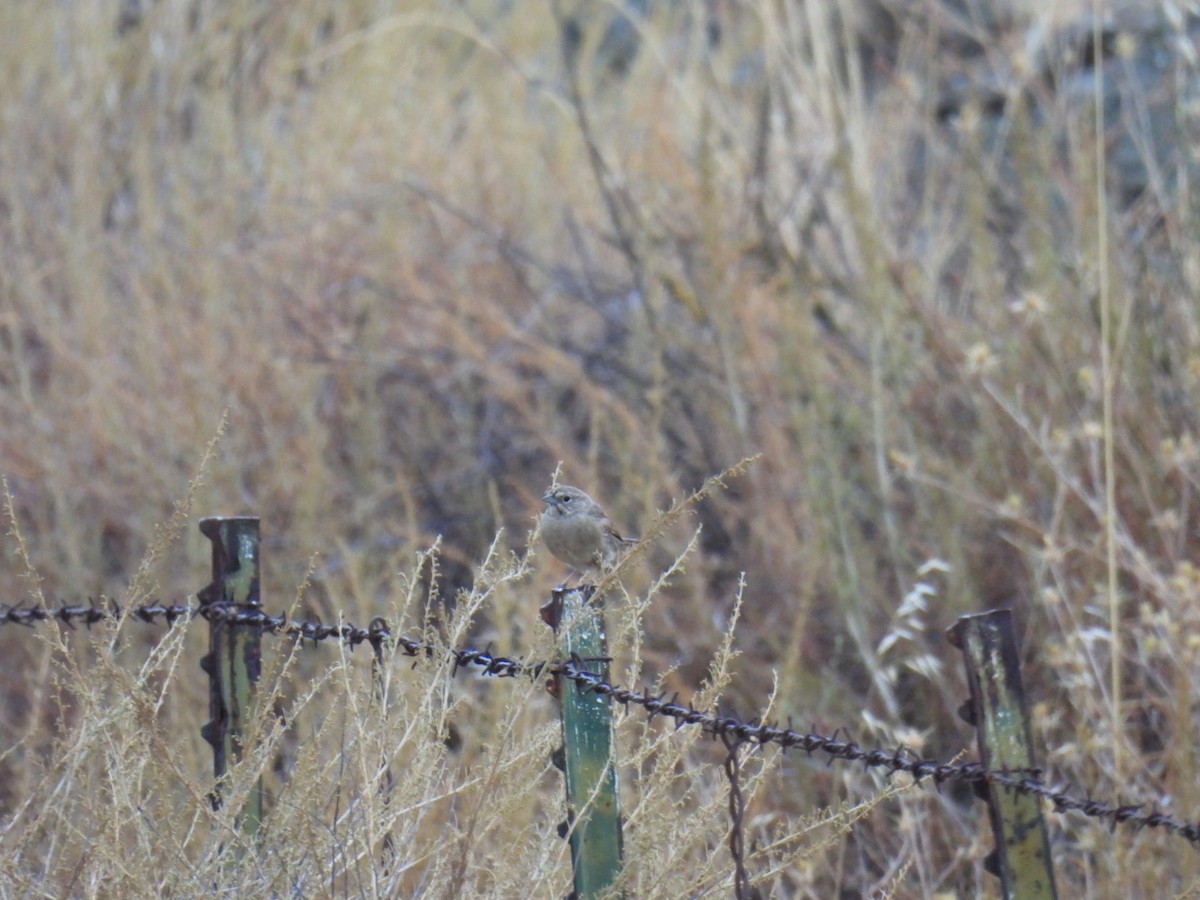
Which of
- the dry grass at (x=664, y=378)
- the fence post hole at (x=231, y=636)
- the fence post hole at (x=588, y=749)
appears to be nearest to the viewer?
the fence post hole at (x=588, y=749)

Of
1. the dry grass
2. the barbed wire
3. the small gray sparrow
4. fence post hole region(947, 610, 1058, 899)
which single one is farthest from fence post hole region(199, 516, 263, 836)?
fence post hole region(947, 610, 1058, 899)

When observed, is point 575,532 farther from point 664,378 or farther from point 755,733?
point 664,378

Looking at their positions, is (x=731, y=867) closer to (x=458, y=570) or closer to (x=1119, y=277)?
(x=1119, y=277)

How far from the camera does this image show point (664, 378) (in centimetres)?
590

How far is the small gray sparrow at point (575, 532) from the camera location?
10.9ft

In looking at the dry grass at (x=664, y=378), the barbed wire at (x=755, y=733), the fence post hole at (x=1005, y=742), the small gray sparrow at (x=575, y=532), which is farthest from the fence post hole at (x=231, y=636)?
the fence post hole at (x=1005, y=742)

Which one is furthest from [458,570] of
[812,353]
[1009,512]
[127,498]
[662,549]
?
[1009,512]

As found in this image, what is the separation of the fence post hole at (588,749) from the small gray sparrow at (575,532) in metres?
1.17

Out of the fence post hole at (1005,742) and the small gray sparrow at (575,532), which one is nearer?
the fence post hole at (1005,742)

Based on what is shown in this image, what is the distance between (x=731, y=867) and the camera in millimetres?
2326

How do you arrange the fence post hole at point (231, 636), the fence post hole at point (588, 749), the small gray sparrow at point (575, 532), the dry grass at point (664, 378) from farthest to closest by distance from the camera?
the dry grass at point (664, 378) < the small gray sparrow at point (575, 532) < the fence post hole at point (231, 636) < the fence post hole at point (588, 749)

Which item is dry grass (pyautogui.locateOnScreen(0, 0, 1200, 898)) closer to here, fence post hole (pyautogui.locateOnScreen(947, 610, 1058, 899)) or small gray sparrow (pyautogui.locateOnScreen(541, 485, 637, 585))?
small gray sparrow (pyautogui.locateOnScreen(541, 485, 637, 585))

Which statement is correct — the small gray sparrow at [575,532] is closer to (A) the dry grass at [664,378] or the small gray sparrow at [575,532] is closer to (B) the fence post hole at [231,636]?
(A) the dry grass at [664,378]

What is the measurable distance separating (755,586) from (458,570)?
4.56ft
